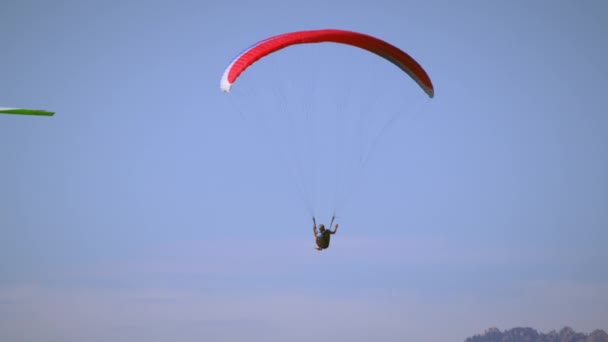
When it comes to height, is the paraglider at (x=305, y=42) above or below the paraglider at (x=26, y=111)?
above

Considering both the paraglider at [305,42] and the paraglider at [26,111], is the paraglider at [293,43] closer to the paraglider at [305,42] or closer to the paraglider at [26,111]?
the paraglider at [305,42]

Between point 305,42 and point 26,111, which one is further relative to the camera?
point 305,42

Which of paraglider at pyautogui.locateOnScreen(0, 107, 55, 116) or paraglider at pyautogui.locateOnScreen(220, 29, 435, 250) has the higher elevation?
paraglider at pyautogui.locateOnScreen(220, 29, 435, 250)

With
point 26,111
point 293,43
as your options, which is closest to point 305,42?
point 293,43

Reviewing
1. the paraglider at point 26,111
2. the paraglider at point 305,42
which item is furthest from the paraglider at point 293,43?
the paraglider at point 26,111

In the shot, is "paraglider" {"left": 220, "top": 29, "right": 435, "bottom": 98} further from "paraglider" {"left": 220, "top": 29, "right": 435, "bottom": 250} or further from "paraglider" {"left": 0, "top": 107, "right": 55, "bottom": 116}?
"paraglider" {"left": 0, "top": 107, "right": 55, "bottom": 116}

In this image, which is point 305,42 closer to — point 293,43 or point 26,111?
point 293,43

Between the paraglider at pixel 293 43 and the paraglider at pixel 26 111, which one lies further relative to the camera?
the paraglider at pixel 293 43

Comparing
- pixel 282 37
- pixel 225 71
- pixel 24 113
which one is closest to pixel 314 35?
pixel 282 37

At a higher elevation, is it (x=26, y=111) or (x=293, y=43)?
(x=293, y=43)

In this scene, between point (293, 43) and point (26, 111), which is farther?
point (293, 43)

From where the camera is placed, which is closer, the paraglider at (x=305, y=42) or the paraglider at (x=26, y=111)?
the paraglider at (x=26, y=111)

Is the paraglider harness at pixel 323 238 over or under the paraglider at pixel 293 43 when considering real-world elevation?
under

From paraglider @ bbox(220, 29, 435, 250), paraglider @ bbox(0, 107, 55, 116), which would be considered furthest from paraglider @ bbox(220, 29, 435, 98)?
paraglider @ bbox(0, 107, 55, 116)
